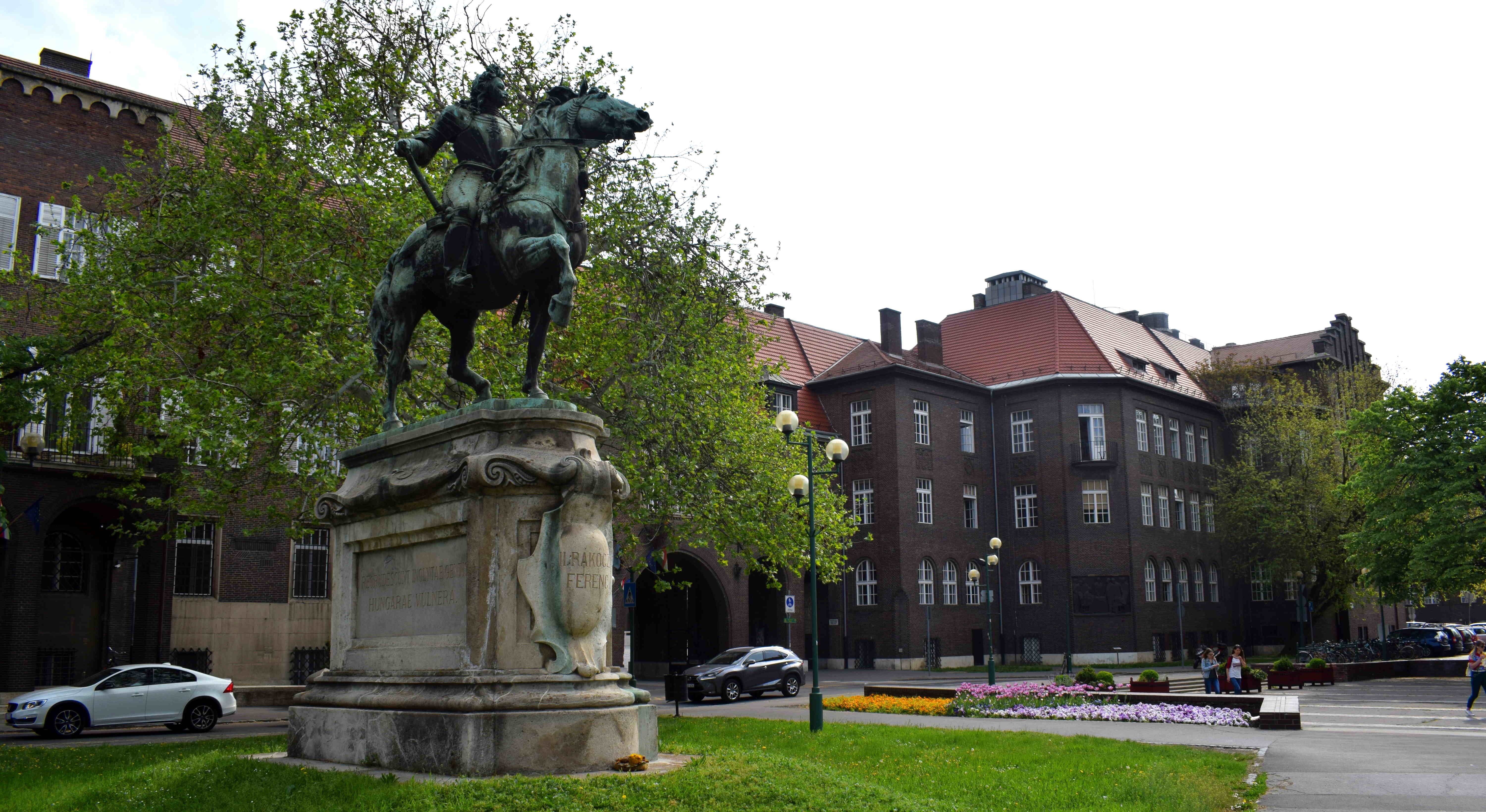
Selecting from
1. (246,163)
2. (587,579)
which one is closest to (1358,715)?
(587,579)

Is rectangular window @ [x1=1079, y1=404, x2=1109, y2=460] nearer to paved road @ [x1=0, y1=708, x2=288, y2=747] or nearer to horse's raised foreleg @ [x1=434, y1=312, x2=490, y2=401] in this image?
paved road @ [x1=0, y1=708, x2=288, y2=747]

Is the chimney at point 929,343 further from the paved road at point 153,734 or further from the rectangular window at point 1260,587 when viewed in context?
the paved road at point 153,734

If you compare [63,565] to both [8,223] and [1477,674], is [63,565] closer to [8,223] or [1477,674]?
[8,223]

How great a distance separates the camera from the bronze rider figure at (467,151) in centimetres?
950

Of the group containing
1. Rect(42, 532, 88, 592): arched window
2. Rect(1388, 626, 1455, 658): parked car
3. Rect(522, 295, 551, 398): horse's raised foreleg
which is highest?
Rect(522, 295, 551, 398): horse's raised foreleg

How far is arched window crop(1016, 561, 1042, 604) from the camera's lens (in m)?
50.9

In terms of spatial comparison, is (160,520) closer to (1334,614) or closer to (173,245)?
(173,245)

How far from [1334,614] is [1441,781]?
5346 centimetres

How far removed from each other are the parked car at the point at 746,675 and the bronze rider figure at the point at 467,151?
2128cm

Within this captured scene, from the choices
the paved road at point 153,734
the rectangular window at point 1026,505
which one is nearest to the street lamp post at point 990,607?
the rectangular window at point 1026,505

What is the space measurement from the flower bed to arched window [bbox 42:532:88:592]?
61.1 ft

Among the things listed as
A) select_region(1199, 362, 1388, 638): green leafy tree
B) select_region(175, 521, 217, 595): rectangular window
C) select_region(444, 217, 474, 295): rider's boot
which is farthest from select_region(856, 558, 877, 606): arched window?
select_region(444, 217, 474, 295): rider's boot

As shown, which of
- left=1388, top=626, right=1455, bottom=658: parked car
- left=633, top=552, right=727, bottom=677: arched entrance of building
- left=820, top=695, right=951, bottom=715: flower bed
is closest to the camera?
left=820, top=695, right=951, bottom=715: flower bed

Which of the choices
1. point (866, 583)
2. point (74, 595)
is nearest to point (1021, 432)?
point (866, 583)
